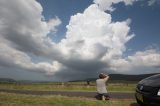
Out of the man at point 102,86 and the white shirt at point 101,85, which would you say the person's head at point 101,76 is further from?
the white shirt at point 101,85

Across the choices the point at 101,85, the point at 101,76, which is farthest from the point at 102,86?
the point at 101,76

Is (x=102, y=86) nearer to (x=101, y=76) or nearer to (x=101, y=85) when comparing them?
(x=101, y=85)

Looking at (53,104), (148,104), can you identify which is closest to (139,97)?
(148,104)

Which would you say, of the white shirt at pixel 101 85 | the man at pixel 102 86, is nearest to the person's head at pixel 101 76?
the man at pixel 102 86

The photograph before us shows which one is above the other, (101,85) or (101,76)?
(101,76)

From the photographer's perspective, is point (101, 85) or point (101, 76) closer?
point (101, 85)

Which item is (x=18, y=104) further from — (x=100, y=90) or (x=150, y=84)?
(x=150, y=84)

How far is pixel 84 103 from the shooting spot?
12.3 metres

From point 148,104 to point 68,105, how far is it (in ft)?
15.5

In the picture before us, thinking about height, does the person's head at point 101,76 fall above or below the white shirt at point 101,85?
above

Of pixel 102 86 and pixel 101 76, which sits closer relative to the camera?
pixel 102 86

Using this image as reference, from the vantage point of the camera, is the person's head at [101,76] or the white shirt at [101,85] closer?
the white shirt at [101,85]

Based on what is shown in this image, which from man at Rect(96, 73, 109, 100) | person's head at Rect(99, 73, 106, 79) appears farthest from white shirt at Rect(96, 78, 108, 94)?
person's head at Rect(99, 73, 106, 79)

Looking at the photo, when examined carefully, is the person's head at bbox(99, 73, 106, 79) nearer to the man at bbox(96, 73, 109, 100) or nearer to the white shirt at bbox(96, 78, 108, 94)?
the man at bbox(96, 73, 109, 100)
